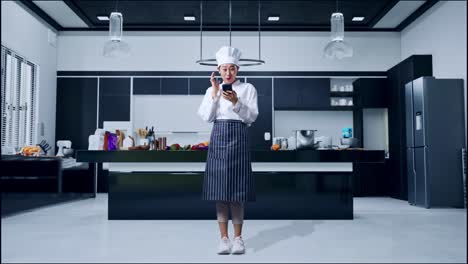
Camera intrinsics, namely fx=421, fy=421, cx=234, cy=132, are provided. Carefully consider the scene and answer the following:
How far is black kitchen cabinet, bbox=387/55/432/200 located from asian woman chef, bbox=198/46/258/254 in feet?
14.5

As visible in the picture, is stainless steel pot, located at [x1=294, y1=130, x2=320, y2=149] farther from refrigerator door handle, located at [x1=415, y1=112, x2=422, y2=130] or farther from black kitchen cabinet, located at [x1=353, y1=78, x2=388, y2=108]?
black kitchen cabinet, located at [x1=353, y1=78, x2=388, y2=108]

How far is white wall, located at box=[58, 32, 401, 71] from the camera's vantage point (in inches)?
302

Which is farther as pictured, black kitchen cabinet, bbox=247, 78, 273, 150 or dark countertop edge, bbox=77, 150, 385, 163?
black kitchen cabinet, bbox=247, 78, 273, 150

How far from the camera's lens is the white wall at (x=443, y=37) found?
5613 millimetres

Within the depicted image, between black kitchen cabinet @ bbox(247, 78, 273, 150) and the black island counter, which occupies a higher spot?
black kitchen cabinet @ bbox(247, 78, 273, 150)

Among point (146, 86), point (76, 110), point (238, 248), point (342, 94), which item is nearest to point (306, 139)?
point (238, 248)

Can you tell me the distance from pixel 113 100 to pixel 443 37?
214 inches

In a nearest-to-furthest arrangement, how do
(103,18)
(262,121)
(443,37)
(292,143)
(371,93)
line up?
(292,143) < (443,37) < (103,18) < (371,93) < (262,121)

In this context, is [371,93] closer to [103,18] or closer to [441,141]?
[441,141]

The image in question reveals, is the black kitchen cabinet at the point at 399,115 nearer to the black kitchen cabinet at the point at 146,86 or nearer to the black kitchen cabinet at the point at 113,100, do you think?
the black kitchen cabinet at the point at 146,86

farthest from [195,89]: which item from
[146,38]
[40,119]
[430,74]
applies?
[430,74]

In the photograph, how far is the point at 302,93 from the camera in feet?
24.7

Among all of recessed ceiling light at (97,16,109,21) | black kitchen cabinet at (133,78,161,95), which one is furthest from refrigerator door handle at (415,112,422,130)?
recessed ceiling light at (97,16,109,21)

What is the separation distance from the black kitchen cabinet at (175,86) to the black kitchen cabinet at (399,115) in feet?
11.7
